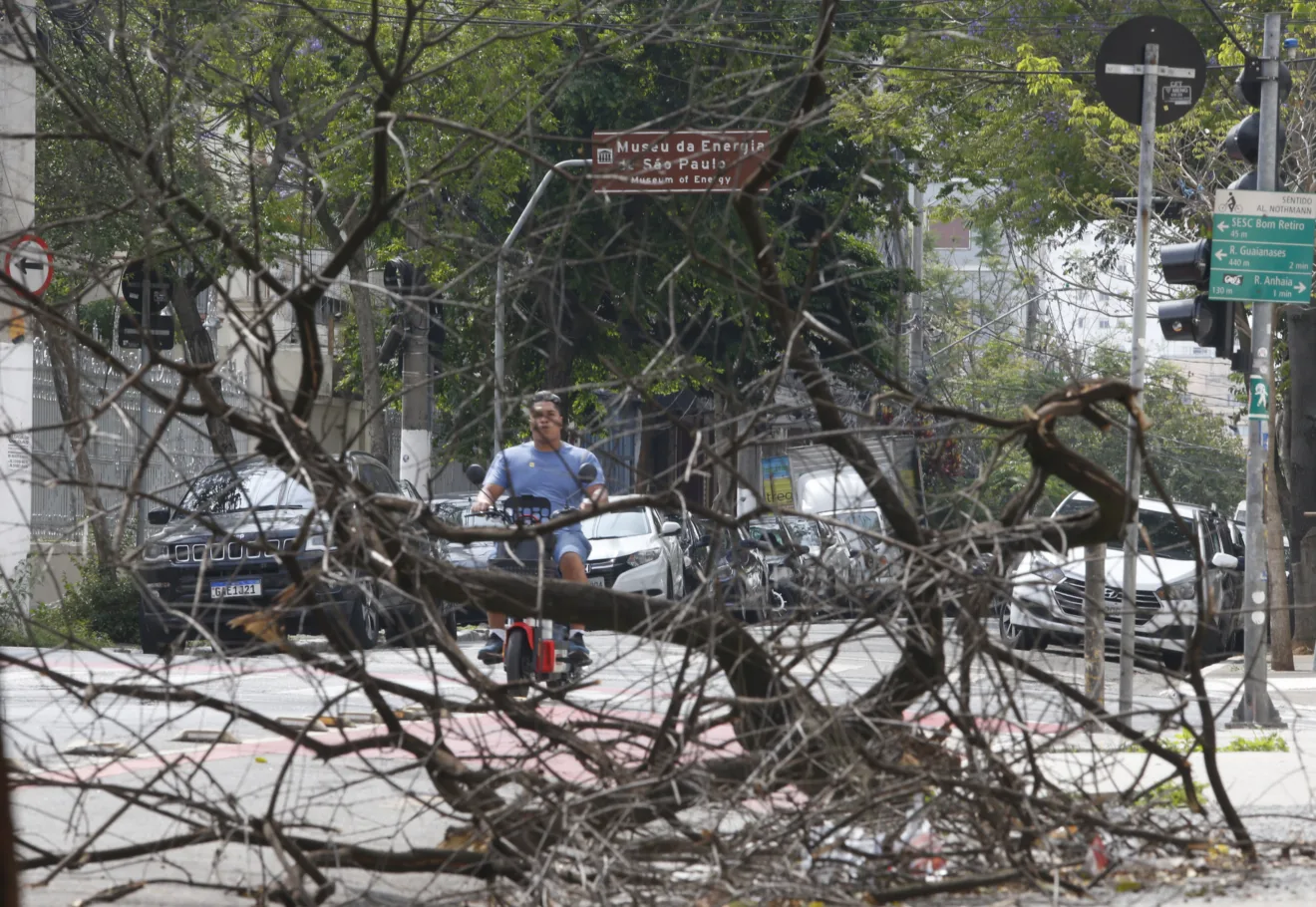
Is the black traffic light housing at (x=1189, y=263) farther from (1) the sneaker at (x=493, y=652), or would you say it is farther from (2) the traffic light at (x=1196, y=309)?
(1) the sneaker at (x=493, y=652)

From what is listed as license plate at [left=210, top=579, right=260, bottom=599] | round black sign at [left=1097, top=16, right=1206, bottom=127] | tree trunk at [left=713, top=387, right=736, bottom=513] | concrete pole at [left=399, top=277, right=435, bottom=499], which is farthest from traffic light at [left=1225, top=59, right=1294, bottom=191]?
concrete pole at [left=399, top=277, right=435, bottom=499]

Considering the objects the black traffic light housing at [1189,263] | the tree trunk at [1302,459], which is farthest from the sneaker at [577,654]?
the tree trunk at [1302,459]

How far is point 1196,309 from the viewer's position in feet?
36.4

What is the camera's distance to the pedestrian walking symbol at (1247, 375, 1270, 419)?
11047mm

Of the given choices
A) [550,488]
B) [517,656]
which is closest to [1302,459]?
[517,656]

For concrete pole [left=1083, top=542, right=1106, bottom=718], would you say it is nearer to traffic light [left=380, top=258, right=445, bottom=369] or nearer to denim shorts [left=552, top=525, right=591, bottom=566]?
denim shorts [left=552, top=525, right=591, bottom=566]

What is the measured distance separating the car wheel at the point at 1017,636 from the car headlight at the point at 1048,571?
168 mm

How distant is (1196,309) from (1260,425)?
2.87 feet

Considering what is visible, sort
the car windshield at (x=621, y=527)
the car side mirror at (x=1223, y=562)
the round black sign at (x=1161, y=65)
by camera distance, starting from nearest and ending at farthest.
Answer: the round black sign at (x=1161, y=65) → the car side mirror at (x=1223, y=562) → the car windshield at (x=621, y=527)

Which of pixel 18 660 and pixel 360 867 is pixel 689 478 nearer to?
pixel 360 867

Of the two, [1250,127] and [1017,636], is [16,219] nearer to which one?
[1250,127]

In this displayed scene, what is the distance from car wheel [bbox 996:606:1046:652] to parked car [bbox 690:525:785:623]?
2.18 feet

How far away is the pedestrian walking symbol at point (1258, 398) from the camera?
11047mm

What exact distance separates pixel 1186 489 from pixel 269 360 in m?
63.3
